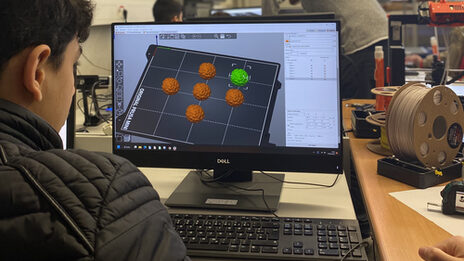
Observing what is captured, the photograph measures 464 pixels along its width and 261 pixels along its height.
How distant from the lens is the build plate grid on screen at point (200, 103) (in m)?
1.35

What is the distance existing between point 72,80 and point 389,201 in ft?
2.55

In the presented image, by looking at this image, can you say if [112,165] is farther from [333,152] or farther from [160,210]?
[333,152]

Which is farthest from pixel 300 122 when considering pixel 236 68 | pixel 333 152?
pixel 236 68

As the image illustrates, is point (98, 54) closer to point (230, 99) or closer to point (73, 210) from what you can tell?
Answer: point (230, 99)

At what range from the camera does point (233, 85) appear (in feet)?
4.45

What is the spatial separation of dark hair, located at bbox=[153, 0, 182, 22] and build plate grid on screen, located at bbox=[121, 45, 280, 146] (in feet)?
7.96

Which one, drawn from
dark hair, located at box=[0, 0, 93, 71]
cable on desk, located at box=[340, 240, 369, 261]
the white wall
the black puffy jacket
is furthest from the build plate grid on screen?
the white wall

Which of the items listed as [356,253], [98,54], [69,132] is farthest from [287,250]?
[98,54]

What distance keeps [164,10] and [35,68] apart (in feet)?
10.1

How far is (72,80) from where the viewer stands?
2.99ft

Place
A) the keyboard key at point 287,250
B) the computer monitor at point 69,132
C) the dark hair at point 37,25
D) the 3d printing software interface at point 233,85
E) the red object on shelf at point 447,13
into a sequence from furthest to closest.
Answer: the red object on shelf at point 447,13
the computer monitor at point 69,132
the 3d printing software interface at point 233,85
the keyboard key at point 287,250
the dark hair at point 37,25

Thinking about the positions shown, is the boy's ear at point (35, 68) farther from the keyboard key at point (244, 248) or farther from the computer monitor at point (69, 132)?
the computer monitor at point (69, 132)

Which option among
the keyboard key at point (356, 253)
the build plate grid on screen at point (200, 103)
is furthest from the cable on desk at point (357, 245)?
the build plate grid on screen at point (200, 103)

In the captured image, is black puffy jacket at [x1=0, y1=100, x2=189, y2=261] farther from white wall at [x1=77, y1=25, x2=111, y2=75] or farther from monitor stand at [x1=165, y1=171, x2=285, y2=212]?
white wall at [x1=77, y1=25, x2=111, y2=75]
